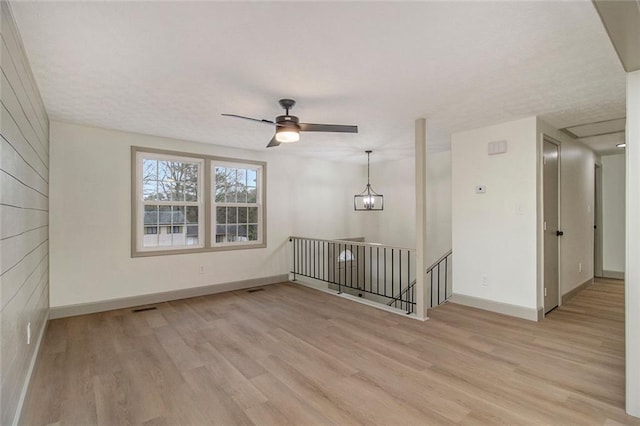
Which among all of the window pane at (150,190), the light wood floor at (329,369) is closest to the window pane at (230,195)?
the window pane at (150,190)

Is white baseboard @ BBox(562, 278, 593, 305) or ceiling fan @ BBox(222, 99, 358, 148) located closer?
ceiling fan @ BBox(222, 99, 358, 148)

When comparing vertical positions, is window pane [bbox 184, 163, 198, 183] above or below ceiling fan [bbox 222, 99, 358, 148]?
below

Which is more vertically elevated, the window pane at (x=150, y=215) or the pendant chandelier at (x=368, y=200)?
the pendant chandelier at (x=368, y=200)

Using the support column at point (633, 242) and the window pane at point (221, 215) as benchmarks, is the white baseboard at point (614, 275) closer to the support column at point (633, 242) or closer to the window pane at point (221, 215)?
the support column at point (633, 242)

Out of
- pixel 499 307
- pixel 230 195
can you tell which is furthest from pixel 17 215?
pixel 499 307

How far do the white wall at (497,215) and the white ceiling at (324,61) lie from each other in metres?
0.42

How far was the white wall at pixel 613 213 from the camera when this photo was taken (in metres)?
6.03

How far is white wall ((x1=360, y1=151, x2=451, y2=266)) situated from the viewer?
6.16 meters

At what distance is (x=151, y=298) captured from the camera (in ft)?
15.2

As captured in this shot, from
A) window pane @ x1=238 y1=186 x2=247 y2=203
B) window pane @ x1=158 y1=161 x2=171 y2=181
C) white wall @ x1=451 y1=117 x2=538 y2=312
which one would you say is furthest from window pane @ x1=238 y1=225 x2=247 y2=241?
white wall @ x1=451 y1=117 x2=538 y2=312

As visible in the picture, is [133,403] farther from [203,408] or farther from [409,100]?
[409,100]

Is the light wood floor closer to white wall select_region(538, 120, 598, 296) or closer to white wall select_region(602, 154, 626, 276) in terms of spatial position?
white wall select_region(538, 120, 598, 296)

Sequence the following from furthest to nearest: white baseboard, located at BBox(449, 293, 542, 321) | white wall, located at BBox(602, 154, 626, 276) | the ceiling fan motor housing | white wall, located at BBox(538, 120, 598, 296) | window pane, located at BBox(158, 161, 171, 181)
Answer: white wall, located at BBox(602, 154, 626, 276), window pane, located at BBox(158, 161, 171, 181), white wall, located at BBox(538, 120, 598, 296), white baseboard, located at BBox(449, 293, 542, 321), the ceiling fan motor housing

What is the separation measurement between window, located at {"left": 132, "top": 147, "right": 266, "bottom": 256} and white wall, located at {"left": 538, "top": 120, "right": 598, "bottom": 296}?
178 inches
